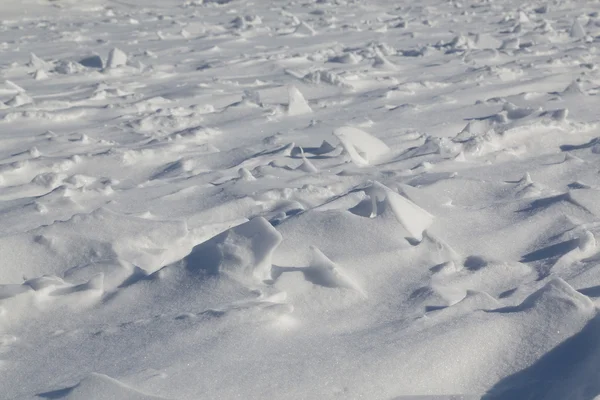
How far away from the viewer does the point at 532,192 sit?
7.19 ft

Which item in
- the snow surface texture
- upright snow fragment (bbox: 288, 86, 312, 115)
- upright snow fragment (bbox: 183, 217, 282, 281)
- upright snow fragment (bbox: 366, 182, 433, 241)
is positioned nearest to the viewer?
the snow surface texture

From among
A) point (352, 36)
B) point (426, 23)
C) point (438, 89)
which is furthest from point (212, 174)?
point (426, 23)

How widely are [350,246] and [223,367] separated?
56 cm

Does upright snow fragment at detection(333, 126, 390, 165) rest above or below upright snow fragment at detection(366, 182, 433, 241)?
below

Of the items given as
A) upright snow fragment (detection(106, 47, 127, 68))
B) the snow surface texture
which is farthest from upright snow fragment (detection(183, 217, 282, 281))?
upright snow fragment (detection(106, 47, 127, 68))

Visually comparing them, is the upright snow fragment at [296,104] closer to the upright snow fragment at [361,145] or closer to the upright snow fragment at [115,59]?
the upright snow fragment at [361,145]

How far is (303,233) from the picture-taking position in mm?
1860

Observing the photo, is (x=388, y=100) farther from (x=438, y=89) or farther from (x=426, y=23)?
(x=426, y=23)

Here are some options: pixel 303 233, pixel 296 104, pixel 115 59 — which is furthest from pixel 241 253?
pixel 115 59

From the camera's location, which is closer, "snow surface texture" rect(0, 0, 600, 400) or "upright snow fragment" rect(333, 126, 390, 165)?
"snow surface texture" rect(0, 0, 600, 400)

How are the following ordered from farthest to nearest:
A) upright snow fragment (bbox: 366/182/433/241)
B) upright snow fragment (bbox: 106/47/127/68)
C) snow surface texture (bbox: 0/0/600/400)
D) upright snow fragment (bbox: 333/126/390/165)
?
upright snow fragment (bbox: 106/47/127/68) → upright snow fragment (bbox: 333/126/390/165) → upright snow fragment (bbox: 366/182/433/241) → snow surface texture (bbox: 0/0/600/400)

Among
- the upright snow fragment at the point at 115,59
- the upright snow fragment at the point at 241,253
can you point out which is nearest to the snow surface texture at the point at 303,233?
the upright snow fragment at the point at 241,253

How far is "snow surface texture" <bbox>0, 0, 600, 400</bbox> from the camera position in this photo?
1.38 metres

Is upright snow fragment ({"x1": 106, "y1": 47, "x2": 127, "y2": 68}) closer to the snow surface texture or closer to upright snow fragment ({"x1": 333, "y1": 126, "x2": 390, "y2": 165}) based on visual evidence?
the snow surface texture
